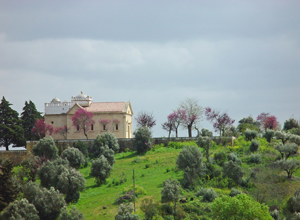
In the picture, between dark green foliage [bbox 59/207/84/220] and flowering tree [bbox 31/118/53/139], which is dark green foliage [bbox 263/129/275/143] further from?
dark green foliage [bbox 59/207/84/220]

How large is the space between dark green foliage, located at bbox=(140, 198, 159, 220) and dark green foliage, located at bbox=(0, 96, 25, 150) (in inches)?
1333

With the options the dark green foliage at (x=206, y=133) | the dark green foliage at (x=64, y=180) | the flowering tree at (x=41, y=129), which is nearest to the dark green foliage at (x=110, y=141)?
the flowering tree at (x=41, y=129)

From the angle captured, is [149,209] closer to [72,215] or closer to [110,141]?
[72,215]

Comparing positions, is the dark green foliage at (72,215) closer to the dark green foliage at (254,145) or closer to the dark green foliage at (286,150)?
the dark green foliage at (286,150)

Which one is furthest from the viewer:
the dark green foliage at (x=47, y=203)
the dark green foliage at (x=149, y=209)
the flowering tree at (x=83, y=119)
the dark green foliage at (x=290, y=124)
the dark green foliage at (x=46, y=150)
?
the dark green foliage at (x=290, y=124)

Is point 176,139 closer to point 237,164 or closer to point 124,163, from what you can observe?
point 124,163

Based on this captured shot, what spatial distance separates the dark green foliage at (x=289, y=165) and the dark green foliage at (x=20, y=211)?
2589 cm

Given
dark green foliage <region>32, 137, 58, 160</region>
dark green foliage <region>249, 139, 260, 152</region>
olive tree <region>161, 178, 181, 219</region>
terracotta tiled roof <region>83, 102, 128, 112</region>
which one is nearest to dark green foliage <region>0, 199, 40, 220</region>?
olive tree <region>161, 178, 181, 219</region>

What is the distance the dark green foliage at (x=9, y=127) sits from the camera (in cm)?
6141

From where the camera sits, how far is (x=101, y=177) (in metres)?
43.9

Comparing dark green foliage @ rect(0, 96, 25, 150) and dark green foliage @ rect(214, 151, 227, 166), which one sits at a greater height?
dark green foliage @ rect(0, 96, 25, 150)

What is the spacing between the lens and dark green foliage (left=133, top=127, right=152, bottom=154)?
2197 inches

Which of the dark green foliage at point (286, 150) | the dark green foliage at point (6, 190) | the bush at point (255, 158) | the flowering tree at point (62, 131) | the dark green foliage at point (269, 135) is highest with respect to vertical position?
the flowering tree at point (62, 131)

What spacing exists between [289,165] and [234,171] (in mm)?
6374
